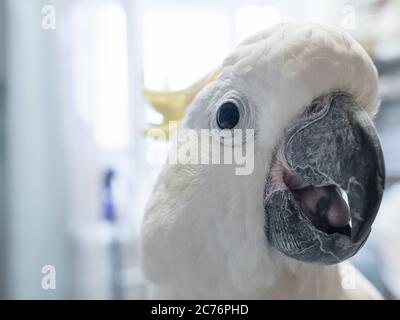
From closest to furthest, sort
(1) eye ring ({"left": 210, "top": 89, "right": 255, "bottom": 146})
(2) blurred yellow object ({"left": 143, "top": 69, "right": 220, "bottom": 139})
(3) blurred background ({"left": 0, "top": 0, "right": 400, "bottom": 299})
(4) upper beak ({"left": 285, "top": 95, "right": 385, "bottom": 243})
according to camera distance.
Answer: (4) upper beak ({"left": 285, "top": 95, "right": 385, "bottom": 243})
(1) eye ring ({"left": 210, "top": 89, "right": 255, "bottom": 146})
(2) blurred yellow object ({"left": 143, "top": 69, "right": 220, "bottom": 139})
(3) blurred background ({"left": 0, "top": 0, "right": 400, "bottom": 299})

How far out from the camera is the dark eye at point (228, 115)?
2.47ft

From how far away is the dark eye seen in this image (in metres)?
0.75

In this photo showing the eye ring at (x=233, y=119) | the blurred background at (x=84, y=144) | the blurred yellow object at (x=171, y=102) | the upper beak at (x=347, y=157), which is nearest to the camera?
the upper beak at (x=347, y=157)

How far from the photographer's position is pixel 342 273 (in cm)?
96

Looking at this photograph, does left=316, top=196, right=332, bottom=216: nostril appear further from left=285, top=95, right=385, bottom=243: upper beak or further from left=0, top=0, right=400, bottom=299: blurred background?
left=0, top=0, right=400, bottom=299: blurred background

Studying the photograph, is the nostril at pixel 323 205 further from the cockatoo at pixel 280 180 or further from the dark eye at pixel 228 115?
the dark eye at pixel 228 115

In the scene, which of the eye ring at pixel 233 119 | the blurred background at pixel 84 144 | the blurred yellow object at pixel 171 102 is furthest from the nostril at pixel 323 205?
the blurred background at pixel 84 144

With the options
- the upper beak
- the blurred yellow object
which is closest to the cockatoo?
the upper beak

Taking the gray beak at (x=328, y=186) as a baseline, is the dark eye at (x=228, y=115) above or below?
above

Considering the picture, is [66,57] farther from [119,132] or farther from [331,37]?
[331,37]

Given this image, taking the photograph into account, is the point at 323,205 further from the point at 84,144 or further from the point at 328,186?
the point at 84,144

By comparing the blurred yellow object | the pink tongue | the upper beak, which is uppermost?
the blurred yellow object

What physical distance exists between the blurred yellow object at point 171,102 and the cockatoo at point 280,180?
150mm

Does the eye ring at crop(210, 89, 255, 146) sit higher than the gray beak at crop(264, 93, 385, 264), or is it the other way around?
the eye ring at crop(210, 89, 255, 146)
